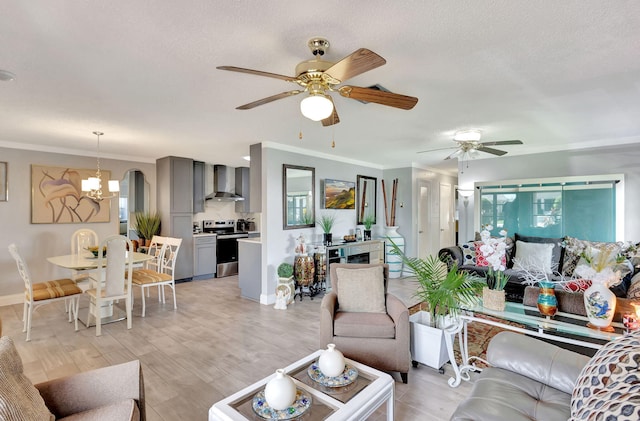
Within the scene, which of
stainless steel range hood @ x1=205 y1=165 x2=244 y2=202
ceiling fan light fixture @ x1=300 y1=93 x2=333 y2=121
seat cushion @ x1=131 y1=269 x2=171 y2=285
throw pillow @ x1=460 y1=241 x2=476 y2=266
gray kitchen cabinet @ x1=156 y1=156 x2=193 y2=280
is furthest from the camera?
stainless steel range hood @ x1=205 y1=165 x2=244 y2=202

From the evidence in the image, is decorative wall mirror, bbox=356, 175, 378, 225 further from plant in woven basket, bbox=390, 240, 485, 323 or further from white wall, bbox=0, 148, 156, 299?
white wall, bbox=0, 148, 156, 299

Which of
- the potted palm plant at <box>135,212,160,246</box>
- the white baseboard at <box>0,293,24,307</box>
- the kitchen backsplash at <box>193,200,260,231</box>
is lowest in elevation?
the white baseboard at <box>0,293,24,307</box>

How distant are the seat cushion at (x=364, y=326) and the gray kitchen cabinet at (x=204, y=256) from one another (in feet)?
14.4

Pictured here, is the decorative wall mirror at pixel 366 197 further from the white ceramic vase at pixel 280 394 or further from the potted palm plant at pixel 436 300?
the white ceramic vase at pixel 280 394

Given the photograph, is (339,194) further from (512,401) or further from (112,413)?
(112,413)

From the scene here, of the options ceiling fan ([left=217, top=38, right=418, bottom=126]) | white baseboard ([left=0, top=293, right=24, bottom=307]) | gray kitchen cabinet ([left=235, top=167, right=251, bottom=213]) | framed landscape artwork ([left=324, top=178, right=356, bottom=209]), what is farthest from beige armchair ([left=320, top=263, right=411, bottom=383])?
white baseboard ([left=0, top=293, right=24, bottom=307])

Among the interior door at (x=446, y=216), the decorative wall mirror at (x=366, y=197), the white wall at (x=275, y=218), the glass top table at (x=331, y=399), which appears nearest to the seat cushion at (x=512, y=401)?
the glass top table at (x=331, y=399)

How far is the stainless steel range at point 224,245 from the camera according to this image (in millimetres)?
6559

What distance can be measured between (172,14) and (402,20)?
1241 millimetres

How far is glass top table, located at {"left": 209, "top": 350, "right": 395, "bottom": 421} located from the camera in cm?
147

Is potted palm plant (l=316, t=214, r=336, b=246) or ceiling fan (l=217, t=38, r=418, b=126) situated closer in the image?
ceiling fan (l=217, t=38, r=418, b=126)

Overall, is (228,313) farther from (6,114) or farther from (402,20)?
(402,20)

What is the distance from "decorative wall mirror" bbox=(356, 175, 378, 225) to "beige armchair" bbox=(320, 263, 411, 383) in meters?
3.73

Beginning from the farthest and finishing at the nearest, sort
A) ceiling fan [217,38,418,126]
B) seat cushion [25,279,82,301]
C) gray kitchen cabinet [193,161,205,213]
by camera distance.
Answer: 1. gray kitchen cabinet [193,161,205,213]
2. seat cushion [25,279,82,301]
3. ceiling fan [217,38,418,126]
